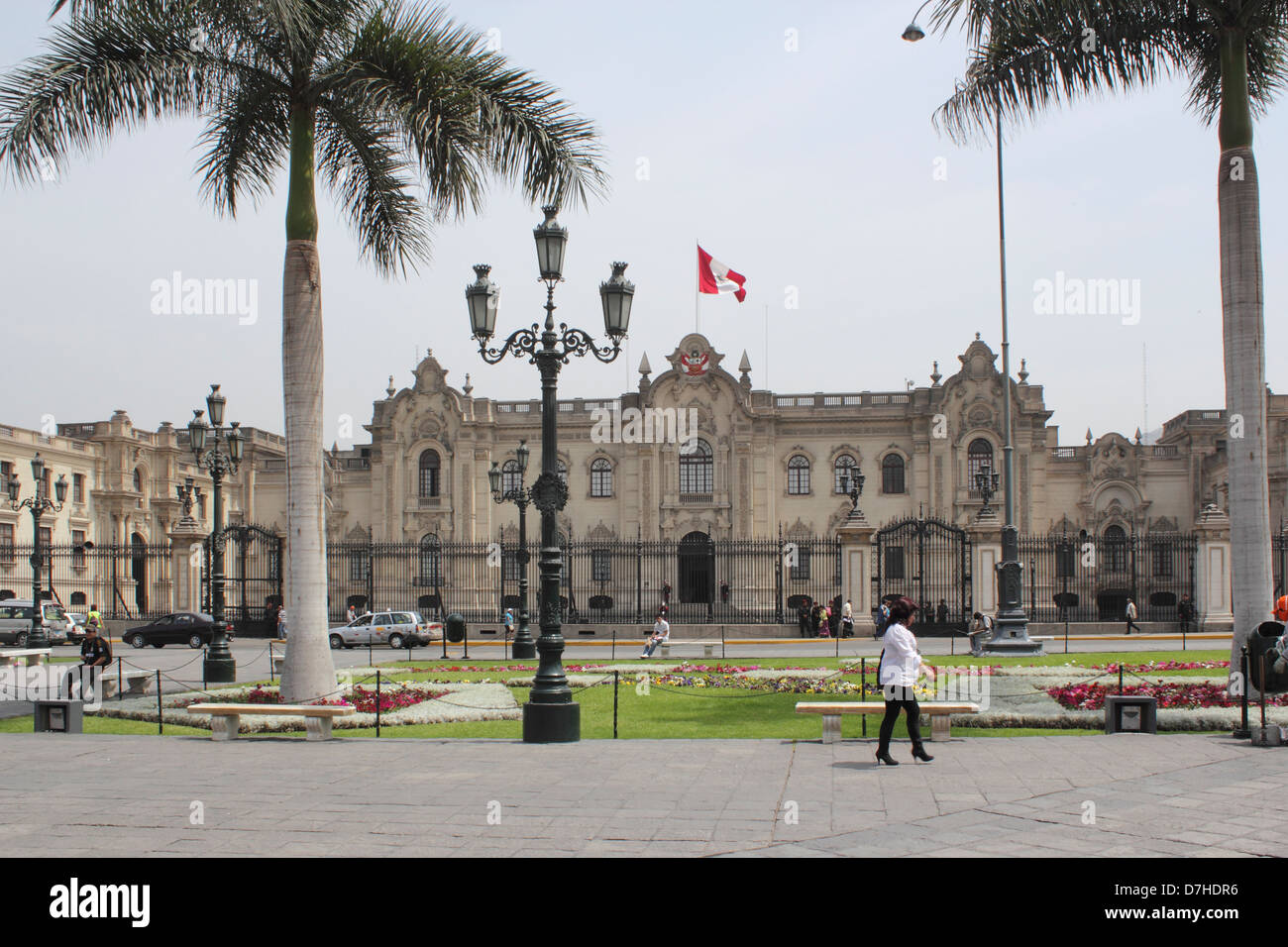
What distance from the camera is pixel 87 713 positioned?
15023 millimetres

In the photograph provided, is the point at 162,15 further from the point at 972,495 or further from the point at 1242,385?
the point at 972,495

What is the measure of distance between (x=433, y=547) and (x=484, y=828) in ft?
96.0

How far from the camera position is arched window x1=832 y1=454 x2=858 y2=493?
4972 centimetres

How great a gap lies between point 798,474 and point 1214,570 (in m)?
20.4

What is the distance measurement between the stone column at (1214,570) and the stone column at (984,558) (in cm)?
569

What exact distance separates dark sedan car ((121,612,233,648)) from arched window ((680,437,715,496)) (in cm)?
2175

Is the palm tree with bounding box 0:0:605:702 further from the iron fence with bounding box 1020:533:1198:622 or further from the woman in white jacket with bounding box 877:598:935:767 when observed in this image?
the iron fence with bounding box 1020:533:1198:622

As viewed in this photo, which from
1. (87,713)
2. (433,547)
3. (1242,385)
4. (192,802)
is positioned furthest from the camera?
(433,547)

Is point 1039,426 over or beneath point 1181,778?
over

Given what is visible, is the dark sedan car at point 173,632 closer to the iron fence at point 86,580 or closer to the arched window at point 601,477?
the iron fence at point 86,580

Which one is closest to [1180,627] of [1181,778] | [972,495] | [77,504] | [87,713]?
[972,495]

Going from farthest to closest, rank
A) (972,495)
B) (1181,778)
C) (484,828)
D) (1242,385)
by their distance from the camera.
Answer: (972,495)
(1242,385)
(1181,778)
(484,828)

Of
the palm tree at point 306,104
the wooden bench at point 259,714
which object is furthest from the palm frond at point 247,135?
the wooden bench at point 259,714
